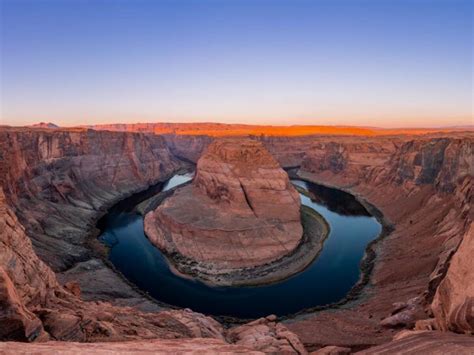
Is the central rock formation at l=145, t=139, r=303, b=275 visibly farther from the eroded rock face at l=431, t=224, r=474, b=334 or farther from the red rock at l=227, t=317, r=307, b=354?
the eroded rock face at l=431, t=224, r=474, b=334

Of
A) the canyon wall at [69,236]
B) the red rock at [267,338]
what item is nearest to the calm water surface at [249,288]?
the canyon wall at [69,236]

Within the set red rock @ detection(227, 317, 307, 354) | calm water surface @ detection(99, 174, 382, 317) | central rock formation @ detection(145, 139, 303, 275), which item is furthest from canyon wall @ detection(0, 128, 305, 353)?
central rock formation @ detection(145, 139, 303, 275)

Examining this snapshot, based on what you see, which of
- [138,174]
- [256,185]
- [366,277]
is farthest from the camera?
[138,174]

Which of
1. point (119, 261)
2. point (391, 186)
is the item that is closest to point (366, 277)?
point (119, 261)

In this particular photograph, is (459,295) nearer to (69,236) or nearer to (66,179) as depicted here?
(69,236)

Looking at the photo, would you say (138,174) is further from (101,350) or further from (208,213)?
(101,350)
